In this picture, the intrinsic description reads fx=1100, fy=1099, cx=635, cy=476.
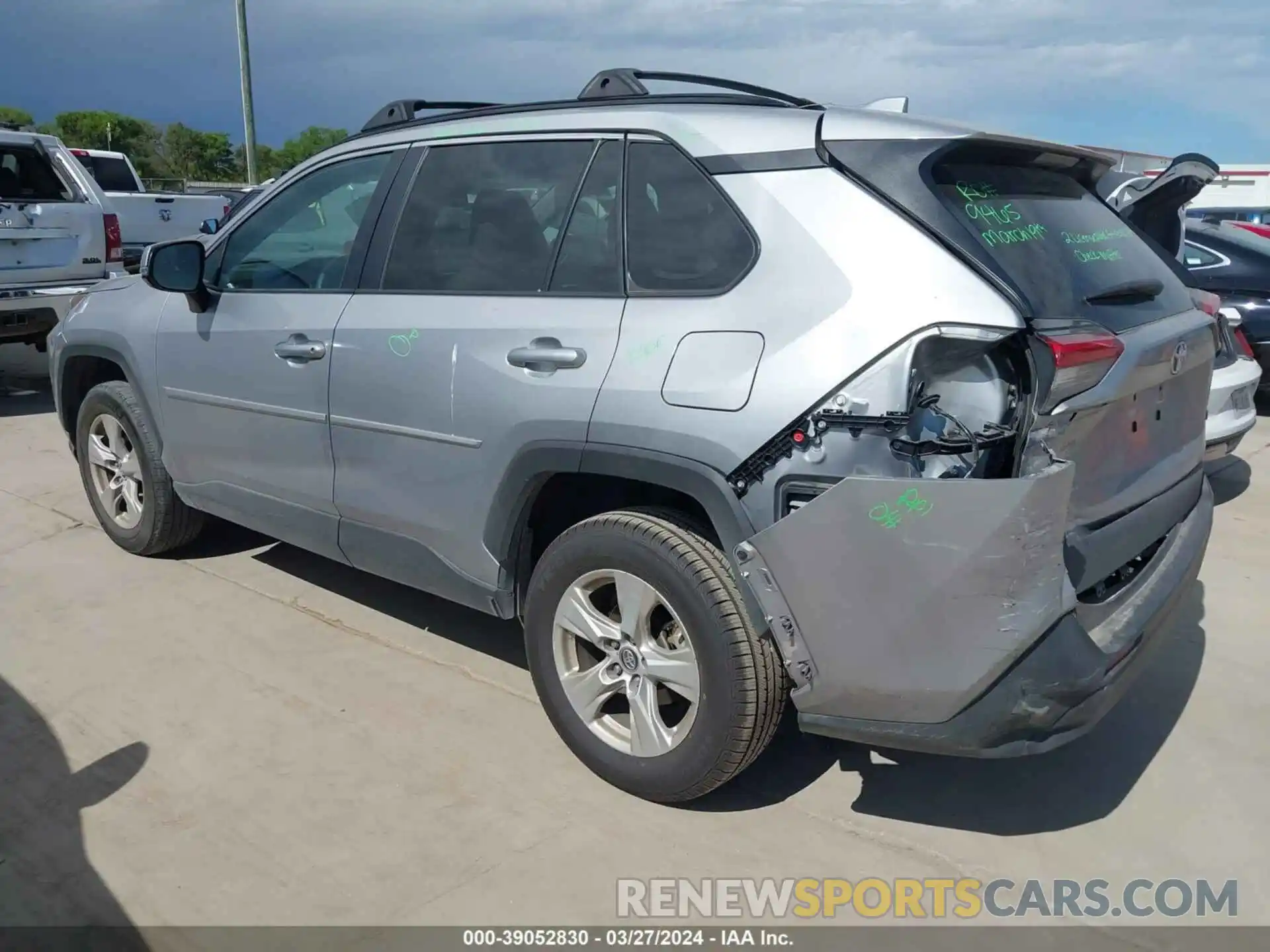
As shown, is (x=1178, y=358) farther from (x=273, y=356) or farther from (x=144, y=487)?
(x=144, y=487)

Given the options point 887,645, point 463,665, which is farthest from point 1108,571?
point 463,665

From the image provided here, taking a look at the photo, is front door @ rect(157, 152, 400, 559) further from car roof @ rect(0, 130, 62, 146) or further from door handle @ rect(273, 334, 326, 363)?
car roof @ rect(0, 130, 62, 146)

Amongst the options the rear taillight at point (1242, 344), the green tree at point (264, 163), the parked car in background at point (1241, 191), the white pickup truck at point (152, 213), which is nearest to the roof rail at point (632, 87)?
the rear taillight at point (1242, 344)

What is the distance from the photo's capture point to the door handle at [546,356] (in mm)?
3068

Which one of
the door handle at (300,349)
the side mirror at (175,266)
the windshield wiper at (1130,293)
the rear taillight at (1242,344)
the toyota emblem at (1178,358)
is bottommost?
the rear taillight at (1242,344)

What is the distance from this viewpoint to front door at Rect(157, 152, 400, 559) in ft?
12.7

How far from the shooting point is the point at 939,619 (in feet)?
8.23

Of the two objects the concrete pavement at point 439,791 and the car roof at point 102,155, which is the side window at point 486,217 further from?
the car roof at point 102,155


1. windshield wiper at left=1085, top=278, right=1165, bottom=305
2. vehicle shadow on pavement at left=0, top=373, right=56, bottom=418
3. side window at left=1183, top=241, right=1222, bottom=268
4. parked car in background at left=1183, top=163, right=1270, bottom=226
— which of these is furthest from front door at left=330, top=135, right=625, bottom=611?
parked car in background at left=1183, top=163, right=1270, bottom=226

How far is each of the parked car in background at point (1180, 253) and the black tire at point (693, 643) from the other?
5.89 ft

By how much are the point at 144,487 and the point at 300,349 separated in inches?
63.9

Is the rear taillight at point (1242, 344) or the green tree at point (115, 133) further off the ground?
the green tree at point (115, 133)

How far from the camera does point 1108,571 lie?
287cm

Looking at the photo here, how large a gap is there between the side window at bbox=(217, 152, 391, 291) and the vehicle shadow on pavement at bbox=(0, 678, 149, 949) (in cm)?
172
